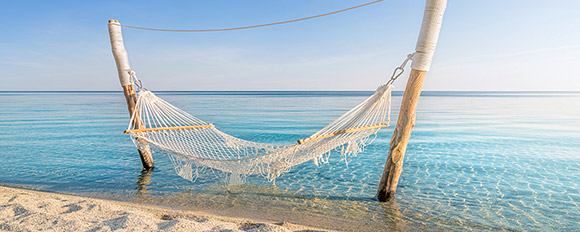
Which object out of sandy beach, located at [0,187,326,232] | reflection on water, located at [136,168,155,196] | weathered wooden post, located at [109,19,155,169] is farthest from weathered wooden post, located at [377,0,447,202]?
weathered wooden post, located at [109,19,155,169]

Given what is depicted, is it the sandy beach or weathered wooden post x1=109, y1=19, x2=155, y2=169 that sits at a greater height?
weathered wooden post x1=109, y1=19, x2=155, y2=169

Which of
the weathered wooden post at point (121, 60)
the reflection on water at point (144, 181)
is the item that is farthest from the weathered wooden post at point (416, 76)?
the weathered wooden post at point (121, 60)

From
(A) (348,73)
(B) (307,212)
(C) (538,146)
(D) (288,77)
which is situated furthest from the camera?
(D) (288,77)

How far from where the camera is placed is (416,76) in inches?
91.5

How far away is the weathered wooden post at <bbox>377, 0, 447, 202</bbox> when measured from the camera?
223 centimetres

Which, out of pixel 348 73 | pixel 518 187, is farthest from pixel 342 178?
pixel 348 73

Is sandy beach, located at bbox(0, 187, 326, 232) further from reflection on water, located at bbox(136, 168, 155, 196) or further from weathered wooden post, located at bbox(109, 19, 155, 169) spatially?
weathered wooden post, located at bbox(109, 19, 155, 169)

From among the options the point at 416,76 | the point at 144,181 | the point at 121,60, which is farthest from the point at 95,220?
the point at 416,76

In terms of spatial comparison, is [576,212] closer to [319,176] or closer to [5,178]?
[319,176]

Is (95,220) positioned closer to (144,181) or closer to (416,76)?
(144,181)

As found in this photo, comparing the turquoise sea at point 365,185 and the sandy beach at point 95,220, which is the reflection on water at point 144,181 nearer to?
the turquoise sea at point 365,185

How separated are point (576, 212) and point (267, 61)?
83.4 feet

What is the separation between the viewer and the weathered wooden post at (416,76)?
223 cm

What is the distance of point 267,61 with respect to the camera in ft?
88.7
